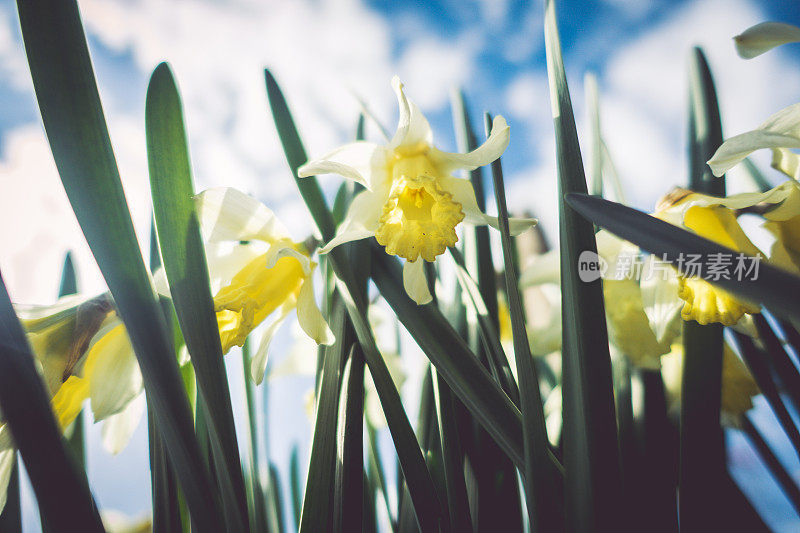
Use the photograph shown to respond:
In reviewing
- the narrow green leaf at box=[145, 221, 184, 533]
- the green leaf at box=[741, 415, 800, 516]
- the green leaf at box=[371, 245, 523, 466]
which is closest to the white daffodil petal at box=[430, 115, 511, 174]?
the green leaf at box=[371, 245, 523, 466]

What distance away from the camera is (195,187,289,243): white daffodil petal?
61 cm

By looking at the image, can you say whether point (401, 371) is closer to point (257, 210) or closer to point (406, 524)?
point (406, 524)

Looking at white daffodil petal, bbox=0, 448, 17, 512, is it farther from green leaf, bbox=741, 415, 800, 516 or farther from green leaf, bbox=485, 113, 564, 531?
green leaf, bbox=741, 415, 800, 516

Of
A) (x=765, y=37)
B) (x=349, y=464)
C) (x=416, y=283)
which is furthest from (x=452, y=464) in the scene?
(x=765, y=37)

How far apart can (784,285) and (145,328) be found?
19.5 inches

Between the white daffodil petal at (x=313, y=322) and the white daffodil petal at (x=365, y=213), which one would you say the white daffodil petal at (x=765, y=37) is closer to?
the white daffodil petal at (x=365, y=213)

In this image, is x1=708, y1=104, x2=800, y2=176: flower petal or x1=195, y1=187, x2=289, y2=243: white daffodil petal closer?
x1=708, y1=104, x2=800, y2=176: flower petal

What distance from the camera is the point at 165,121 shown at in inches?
18.7

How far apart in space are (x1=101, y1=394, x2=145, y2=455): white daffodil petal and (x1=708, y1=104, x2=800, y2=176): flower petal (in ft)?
2.96

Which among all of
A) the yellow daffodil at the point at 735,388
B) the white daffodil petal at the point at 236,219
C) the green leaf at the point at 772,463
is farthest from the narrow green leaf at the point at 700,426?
the white daffodil petal at the point at 236,219

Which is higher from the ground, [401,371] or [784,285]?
[784,285]

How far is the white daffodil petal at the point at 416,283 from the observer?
576 millimetres

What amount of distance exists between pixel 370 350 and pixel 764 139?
0.53 metres

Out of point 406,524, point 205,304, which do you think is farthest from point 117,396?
point 406,524
